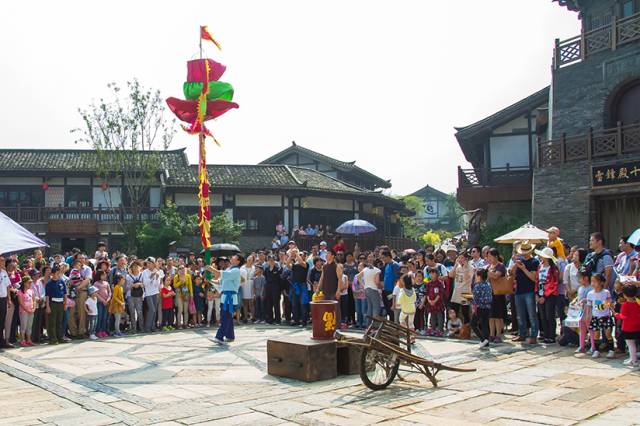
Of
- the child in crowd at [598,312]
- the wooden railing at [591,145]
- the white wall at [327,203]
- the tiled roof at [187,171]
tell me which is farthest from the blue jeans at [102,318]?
the white wall at [327,203]

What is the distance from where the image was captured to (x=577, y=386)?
7648 millimetres

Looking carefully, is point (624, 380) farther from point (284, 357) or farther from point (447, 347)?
point (284, 357)

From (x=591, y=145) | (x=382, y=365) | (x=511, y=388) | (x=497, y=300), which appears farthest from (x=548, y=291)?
(x=591, y=145)

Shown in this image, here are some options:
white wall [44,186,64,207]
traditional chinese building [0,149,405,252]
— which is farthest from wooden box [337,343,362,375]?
white wall [44,186,64,207]

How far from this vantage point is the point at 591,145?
62.4ft

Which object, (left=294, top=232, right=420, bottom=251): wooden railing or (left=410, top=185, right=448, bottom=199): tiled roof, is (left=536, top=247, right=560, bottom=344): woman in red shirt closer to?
(left=294, top=232, right=420, bottom=251): wooden railing

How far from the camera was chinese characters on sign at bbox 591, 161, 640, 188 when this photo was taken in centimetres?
1762

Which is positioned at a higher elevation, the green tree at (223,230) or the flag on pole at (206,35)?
the flag on pole at (206,35)

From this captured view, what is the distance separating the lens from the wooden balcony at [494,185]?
985 inches

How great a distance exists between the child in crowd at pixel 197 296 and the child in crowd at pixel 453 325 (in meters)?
6.36

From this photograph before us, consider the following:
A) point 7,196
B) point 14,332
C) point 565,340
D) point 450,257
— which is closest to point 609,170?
point 450,257

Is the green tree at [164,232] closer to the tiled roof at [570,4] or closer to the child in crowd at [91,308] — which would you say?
the child in crowd at [91,308]

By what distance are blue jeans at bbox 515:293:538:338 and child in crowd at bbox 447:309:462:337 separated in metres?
1.34

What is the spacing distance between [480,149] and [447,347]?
1971cm
